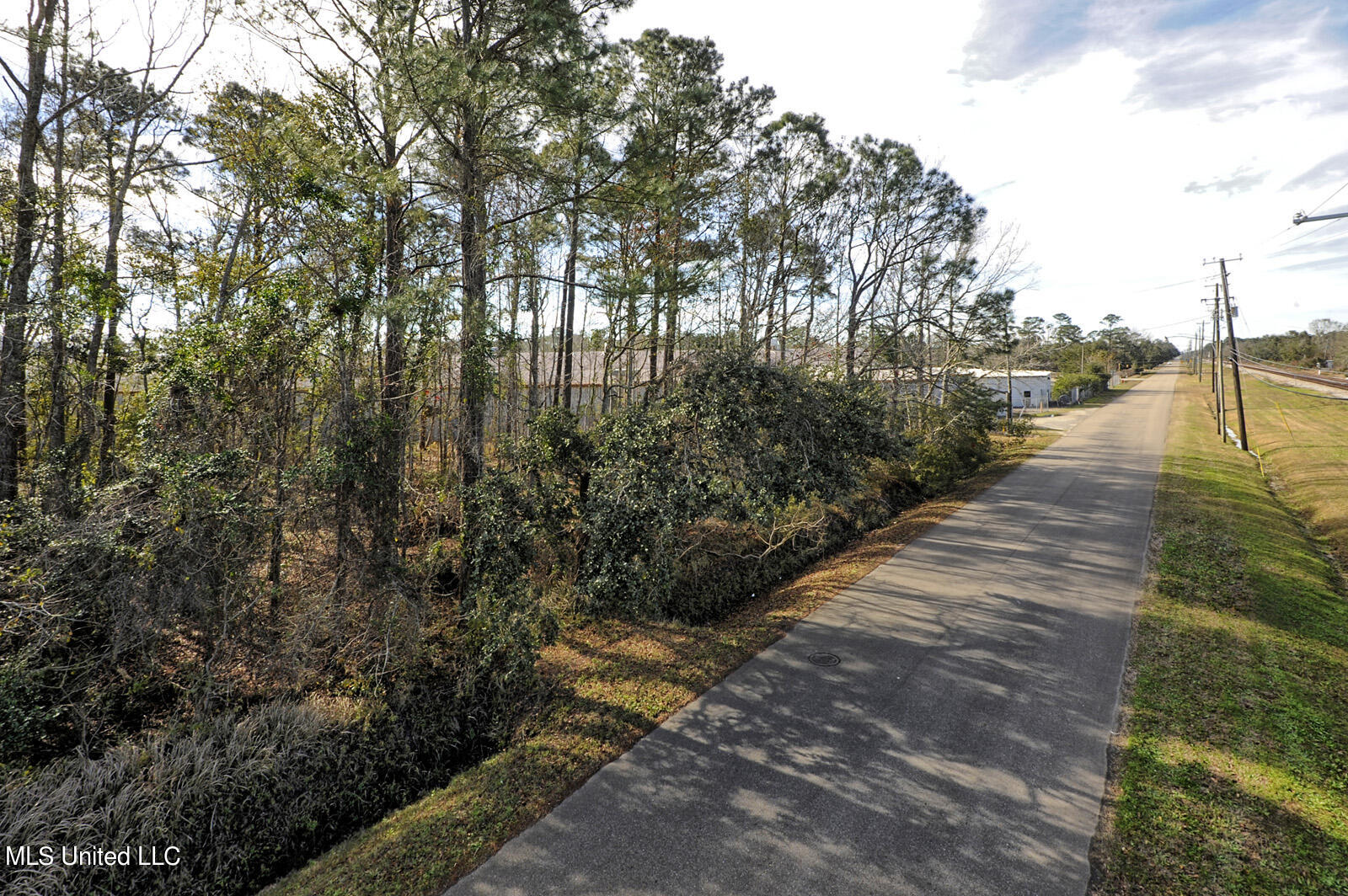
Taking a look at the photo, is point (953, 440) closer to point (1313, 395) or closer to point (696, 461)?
point (696, 461)

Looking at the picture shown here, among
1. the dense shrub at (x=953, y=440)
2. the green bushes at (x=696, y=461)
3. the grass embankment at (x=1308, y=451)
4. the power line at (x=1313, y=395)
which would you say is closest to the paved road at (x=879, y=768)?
the green bushes at (x=696, y=461)

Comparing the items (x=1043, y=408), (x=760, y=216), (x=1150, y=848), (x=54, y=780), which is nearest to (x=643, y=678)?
(x=1150, y=848)

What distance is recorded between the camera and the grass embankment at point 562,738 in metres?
4.40

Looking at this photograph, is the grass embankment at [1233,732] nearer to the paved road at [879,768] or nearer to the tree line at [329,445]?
the paved road at [879,768]

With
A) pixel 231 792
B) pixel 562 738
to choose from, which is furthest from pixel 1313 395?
pixel 231 792

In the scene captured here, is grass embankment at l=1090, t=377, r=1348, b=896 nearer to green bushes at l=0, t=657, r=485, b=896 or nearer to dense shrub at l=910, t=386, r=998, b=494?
green bushes at l=0, t=657, r=485, b=896

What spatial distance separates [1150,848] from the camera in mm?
4293

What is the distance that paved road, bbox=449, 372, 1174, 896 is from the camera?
4.20 meters

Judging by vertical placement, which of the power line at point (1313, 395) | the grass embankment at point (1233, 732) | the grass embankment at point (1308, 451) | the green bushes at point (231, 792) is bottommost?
the green bushes at point (231, 792)

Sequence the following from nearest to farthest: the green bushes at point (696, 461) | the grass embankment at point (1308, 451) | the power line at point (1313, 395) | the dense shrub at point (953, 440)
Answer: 1. the green bushes at point (696, 461)
2. the grass embankment at point (1308, 451)
3. the dense shrub at point (953, 440)
4. the power line at point (1313, 395)

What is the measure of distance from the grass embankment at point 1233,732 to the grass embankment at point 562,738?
13.5 ft

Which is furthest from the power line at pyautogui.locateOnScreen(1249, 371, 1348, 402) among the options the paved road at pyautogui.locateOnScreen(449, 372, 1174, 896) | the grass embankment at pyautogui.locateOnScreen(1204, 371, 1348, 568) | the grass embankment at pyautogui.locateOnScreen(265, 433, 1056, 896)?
the grass embankment at pyautogui.locateOnScreen(265, 433, 1056, 896)

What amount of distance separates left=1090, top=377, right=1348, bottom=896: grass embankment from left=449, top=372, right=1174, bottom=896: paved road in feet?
1.07

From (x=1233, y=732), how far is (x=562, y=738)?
6714 mm
